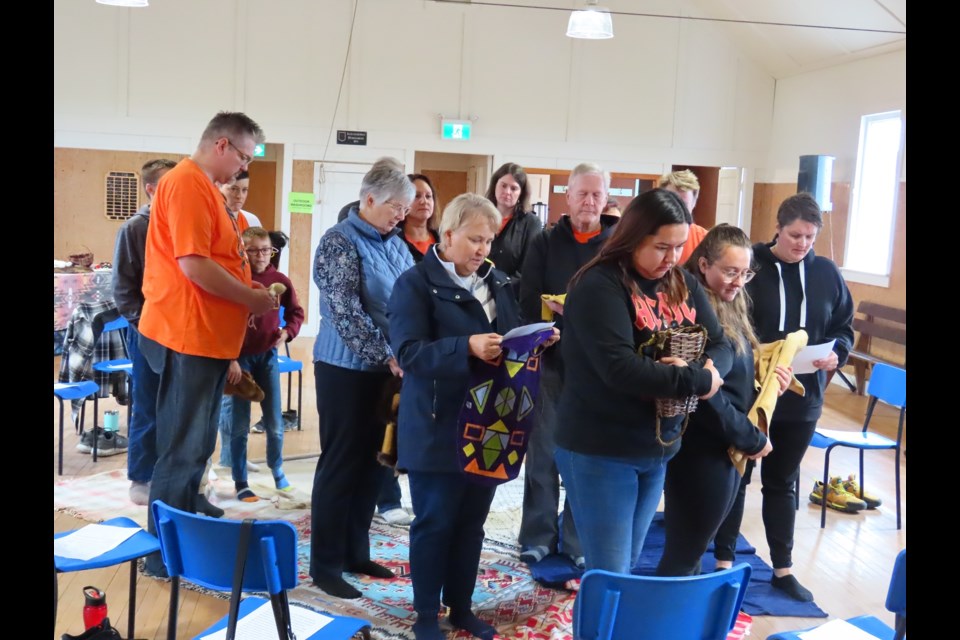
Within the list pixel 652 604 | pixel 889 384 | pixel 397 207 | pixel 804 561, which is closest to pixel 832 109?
pixel 889 384

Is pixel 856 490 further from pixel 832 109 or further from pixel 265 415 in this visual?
pixel 832 109

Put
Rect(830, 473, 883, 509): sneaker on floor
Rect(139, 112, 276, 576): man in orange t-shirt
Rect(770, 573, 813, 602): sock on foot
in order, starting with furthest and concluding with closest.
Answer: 1. Rect(830, 473, 883, 509): sneaker on floor
2. Rect(770, 573, 813, 602): sock on foot
3. Rect(139, 112, 276, 576): man in orange t-shirt

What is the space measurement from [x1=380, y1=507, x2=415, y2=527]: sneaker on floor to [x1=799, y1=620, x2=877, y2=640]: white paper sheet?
238 cm

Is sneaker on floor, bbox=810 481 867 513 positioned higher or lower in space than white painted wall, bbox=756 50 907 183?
lower

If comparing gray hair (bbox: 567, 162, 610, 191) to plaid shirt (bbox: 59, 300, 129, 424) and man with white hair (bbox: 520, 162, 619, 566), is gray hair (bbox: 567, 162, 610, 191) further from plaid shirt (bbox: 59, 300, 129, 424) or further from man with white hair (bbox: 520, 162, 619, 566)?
plaid shirt (bbox: 59, 300, 129, 424)

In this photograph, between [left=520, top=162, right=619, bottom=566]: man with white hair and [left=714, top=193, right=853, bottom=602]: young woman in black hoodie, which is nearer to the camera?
[left=714, top=193, right=853, bottom=602]: young woman in black hoodie

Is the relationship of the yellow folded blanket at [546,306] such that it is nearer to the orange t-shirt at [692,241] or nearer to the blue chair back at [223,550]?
the orange t-shirt at [692,241]

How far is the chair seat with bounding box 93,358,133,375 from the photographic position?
217 inches

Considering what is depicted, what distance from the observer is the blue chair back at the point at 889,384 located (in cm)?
470

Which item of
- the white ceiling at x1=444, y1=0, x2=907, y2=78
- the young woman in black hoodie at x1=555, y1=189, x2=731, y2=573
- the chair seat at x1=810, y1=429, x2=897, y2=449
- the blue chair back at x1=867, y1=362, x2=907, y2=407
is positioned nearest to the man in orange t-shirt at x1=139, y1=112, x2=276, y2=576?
the young woman in black hoodie at x1=555, y1=189, x2=731, y2=573

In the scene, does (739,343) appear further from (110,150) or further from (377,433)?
(110,150)

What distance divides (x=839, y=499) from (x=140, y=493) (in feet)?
12.2

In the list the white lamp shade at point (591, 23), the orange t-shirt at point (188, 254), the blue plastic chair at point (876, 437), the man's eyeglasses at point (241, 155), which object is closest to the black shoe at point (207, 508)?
the orange t-shirt at point (188, 254)

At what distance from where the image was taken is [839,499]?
4906mm
